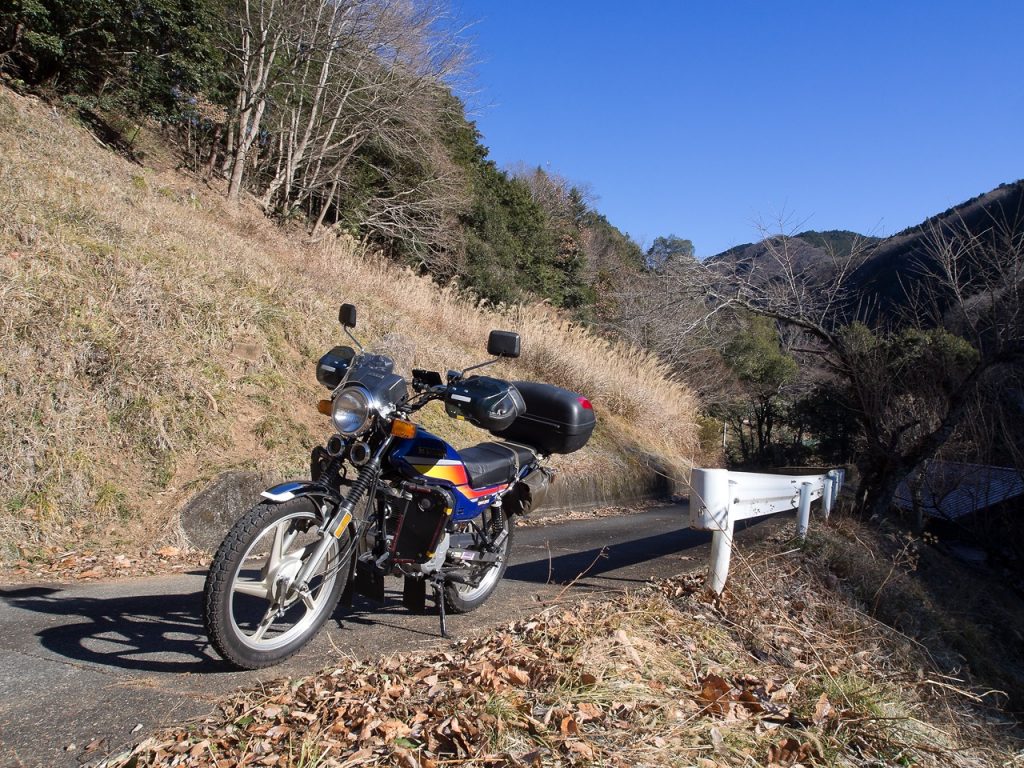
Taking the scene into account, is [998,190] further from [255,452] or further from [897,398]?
[255,452]

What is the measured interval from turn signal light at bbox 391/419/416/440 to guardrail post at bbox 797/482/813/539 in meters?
3.69

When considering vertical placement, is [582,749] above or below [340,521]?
below

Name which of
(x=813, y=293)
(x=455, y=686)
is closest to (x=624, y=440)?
(x=813, y=293)

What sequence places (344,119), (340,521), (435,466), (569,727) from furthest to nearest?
(344,119) → (435,466) → (340,521) → (569,727)

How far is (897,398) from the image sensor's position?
29.7 ft

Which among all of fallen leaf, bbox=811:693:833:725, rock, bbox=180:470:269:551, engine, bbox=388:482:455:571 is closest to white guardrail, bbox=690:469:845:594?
fallen leaf, bbox=811:693:833:725

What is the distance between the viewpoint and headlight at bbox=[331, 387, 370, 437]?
9.91 ft

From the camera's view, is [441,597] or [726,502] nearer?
[441,597]

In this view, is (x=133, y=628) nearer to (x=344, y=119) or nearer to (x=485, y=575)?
(x=485, y=575)

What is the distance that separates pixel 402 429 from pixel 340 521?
0.47 m

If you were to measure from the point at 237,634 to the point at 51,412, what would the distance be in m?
3.49

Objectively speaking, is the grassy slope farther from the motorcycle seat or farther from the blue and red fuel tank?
the blue and red fuel tank

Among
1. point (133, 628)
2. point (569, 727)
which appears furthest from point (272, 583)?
point (569, 727)

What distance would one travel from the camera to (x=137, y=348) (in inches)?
232
